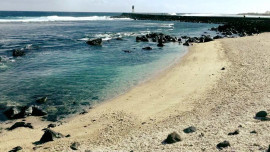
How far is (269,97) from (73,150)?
32.2ft

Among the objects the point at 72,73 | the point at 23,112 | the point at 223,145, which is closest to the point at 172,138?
the point at 223,145

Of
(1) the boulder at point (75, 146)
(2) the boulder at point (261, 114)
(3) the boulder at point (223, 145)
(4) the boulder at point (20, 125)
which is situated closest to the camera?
(3) the boulder at point (223, 145)

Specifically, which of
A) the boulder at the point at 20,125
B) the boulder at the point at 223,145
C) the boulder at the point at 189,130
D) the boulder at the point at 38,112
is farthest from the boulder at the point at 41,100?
the boulder at the point at 223,145

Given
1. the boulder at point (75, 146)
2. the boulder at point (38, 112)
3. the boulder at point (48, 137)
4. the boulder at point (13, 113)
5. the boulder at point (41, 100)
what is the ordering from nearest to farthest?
1. the boulder at point (75, 146)
2. the boulder at point (48, 137)
3. the boulder at point (13, 113)
4. the boulder at point (38, 112)
5. the boulder at point (41, 100)

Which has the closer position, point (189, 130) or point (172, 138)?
point (172, 138)

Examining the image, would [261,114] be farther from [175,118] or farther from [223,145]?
[175,118]

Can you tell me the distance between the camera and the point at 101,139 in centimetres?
1087

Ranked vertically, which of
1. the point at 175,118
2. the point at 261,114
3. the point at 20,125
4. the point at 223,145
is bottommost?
the point at 20,125

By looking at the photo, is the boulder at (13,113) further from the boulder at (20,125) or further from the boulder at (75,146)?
the boulder at (75,146)

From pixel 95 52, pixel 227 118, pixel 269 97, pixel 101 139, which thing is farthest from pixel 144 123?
pixel 95 52

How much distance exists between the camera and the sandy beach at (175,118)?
974cm

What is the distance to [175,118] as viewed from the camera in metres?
Result: 12.5

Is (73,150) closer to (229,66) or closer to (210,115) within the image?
(210,115)

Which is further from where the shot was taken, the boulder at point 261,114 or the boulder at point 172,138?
the boulder at point 261,114
